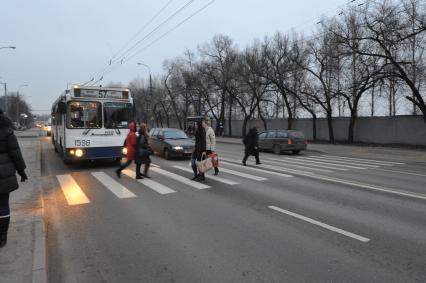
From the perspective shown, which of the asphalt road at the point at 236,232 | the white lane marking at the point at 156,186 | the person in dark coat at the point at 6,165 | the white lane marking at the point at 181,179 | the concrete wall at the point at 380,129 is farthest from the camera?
A: the concrete wall at the point at 380,129

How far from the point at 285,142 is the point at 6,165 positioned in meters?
17.7

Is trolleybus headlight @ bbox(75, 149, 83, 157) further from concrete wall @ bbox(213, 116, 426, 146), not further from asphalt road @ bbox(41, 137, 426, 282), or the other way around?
concrete wall @ bbox(213, 116, 426, 146)

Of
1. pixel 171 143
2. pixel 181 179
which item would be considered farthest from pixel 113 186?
pixel 171 143

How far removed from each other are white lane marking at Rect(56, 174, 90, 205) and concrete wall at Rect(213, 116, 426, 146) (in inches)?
937

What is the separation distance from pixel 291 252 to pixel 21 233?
3930 millimetres

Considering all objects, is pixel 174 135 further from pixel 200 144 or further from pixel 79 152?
pixel 200 144

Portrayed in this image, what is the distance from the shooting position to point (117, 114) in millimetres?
13148

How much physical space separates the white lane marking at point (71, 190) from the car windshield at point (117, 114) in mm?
2571

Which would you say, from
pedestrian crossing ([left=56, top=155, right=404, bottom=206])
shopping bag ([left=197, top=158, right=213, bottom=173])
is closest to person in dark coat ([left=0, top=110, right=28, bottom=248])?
pedestrian crossing ([left=56, top=155, right=404, bottom=206])

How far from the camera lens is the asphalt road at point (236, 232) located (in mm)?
3980

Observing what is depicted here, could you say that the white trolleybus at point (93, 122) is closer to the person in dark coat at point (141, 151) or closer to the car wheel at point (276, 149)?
the person in dark coat at point (141, 151)

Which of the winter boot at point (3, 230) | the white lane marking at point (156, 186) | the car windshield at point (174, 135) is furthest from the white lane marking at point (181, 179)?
the winter boot at point (3, 230)

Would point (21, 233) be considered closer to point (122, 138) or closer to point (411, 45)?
point (122, 138)

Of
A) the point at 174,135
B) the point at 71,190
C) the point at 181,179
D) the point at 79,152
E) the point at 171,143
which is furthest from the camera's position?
the point at 174,135
